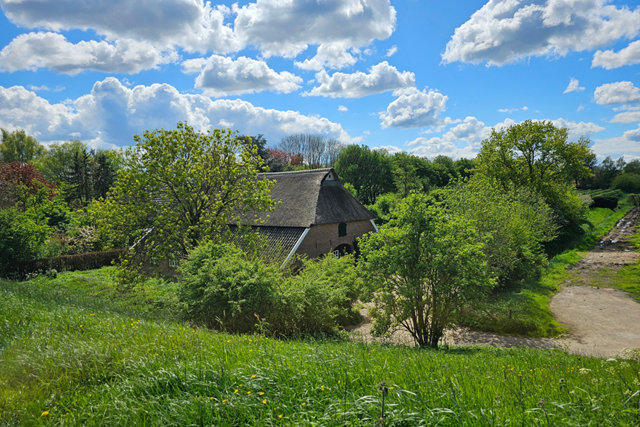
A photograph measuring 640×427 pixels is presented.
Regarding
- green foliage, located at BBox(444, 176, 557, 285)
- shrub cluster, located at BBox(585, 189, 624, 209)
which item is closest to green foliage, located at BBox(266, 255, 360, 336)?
green foliage, located at BBox(444, 176, 557, 285)

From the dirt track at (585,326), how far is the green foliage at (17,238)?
20656 millimetres

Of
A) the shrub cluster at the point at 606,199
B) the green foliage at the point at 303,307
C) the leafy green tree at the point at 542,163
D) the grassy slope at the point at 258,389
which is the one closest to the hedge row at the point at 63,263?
the green foliage at the point at 303,307

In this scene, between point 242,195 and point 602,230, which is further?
point 602,230

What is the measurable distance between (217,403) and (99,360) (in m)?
2.03

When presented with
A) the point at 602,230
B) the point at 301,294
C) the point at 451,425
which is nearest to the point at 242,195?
the point at 301,294

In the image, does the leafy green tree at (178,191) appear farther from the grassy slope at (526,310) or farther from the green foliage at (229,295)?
the grassy slope at (526,310)

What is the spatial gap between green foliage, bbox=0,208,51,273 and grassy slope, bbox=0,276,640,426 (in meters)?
20.4

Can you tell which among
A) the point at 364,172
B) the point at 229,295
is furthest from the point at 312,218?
the point at 364,172

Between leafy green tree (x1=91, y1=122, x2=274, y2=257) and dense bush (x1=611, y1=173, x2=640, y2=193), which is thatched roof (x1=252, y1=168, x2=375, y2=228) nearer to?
leafy green tree (x1=91, y1=122, x2=274, y2=257)

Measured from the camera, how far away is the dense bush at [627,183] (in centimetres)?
7250

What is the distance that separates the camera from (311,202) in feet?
78.9

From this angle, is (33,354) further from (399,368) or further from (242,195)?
(242,195)

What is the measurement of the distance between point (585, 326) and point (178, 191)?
1916cm

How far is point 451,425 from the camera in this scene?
3.10m
